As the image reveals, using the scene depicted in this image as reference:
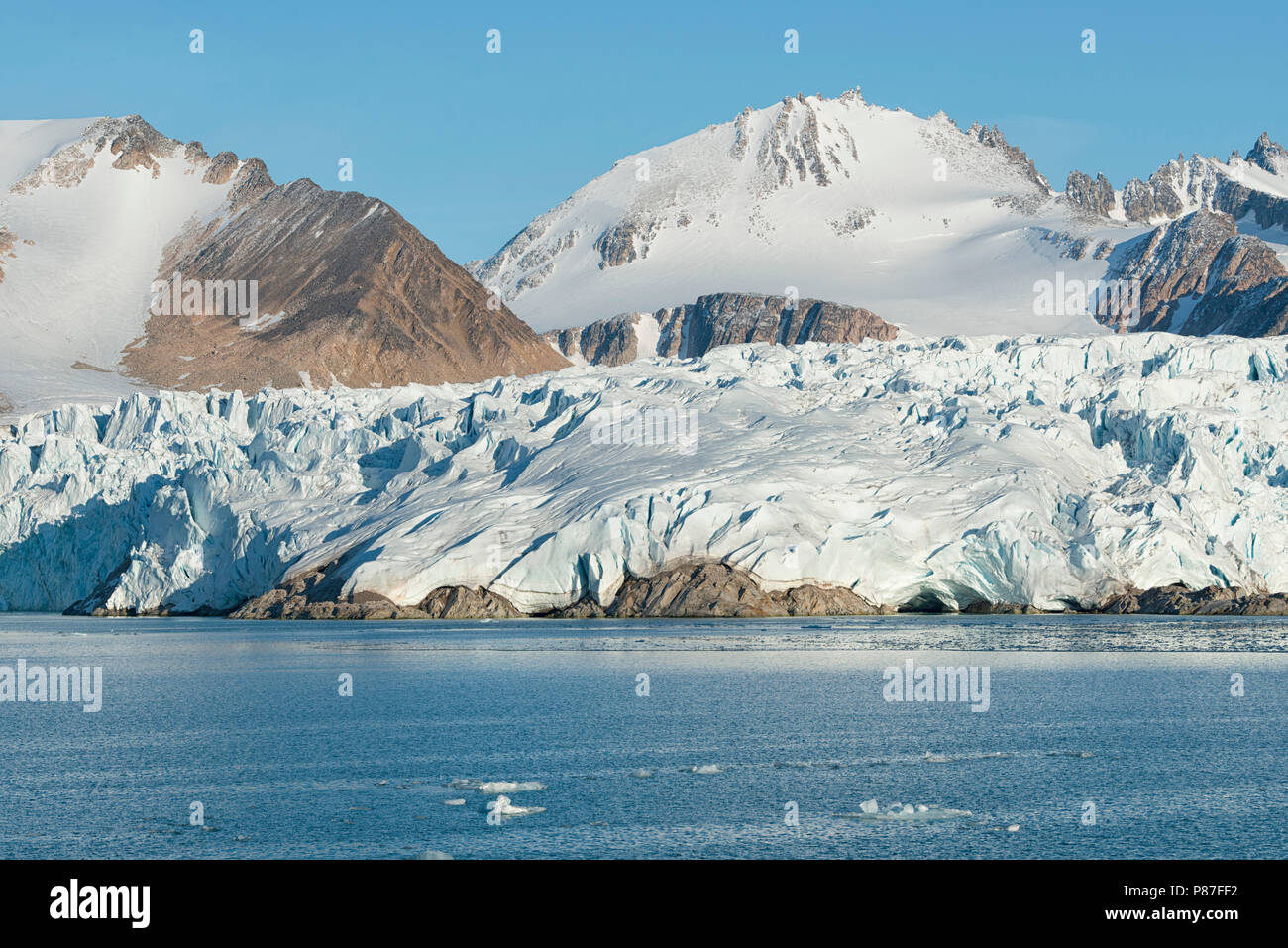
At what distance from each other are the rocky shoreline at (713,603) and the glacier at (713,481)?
551 mm

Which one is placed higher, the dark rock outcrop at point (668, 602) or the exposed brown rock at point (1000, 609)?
the dark rock outcrop at point (668, 602)

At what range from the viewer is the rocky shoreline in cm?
6272

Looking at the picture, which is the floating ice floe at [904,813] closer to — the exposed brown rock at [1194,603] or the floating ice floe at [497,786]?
the floating ice floe at [497,786]

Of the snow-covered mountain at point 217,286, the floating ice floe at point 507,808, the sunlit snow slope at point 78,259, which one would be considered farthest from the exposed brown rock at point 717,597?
the snow-covered mountain at point 217,286

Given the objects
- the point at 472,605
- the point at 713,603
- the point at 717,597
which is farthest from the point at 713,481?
the point at 472,605

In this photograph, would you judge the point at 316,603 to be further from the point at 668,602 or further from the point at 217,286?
the point at 217,286

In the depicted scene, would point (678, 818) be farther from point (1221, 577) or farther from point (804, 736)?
point (1221, 577)

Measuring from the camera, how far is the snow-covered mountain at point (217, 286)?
154m

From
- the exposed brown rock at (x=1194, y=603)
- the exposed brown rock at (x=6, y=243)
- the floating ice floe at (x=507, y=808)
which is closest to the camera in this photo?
the floating ice floe at (x=507, y=808)

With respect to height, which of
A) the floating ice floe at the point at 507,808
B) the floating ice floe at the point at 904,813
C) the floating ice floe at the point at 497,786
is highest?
the floating ice floe at the point at 497,786
